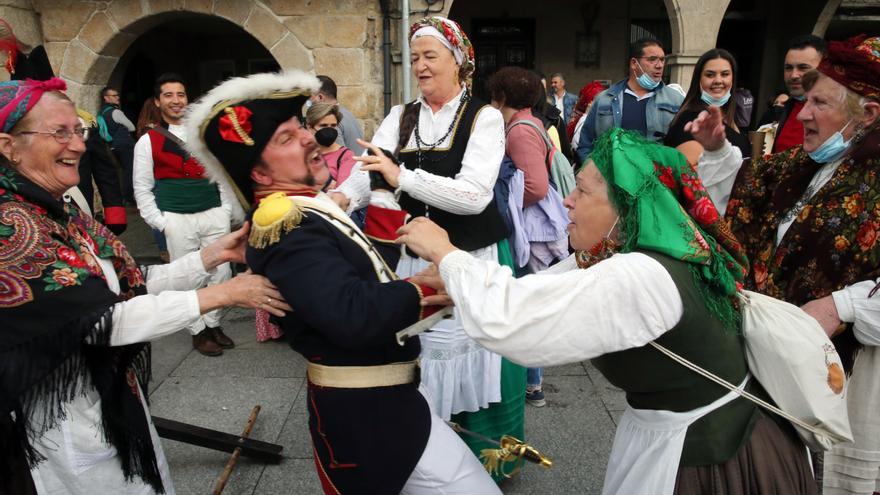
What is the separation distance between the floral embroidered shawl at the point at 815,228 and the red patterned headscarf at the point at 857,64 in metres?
0.16

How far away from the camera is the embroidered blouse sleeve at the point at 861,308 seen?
1994mm

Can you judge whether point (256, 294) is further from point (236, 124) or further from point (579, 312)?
point (579, 312)

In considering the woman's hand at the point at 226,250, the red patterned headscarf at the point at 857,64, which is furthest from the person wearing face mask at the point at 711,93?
the woman's hand at the point at 226,250

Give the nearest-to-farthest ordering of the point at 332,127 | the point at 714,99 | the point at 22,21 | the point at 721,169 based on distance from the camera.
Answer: the point at 721,169 < the point at 714,99 < the point at 332,127 < the point at 22,21

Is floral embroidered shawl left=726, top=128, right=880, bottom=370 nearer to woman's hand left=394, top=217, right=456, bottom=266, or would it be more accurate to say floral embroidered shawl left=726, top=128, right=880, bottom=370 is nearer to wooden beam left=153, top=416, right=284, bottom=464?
woman's hand left=394, top=217, right=456, bottom=266

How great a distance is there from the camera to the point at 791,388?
1.59m

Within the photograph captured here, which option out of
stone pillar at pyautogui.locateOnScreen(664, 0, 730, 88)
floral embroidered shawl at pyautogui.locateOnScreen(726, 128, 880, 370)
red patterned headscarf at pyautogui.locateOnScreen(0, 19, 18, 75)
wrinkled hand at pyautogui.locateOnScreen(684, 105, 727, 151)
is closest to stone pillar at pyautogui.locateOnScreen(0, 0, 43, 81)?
red patterned headscarf at pyautogui.locateOnScreen(0, 19, 18, 75)

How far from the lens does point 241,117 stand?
5.42 ft

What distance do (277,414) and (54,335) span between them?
227 centimetres

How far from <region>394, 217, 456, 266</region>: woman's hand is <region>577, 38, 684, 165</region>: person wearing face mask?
11.8 feet

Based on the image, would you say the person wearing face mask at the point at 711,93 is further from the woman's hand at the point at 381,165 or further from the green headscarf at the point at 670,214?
the green headscarf at the point at 670,214

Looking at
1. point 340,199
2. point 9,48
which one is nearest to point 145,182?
point 9,48

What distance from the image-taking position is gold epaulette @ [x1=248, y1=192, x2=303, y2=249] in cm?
156

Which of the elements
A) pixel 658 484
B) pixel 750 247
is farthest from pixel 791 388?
pixel 750 247
